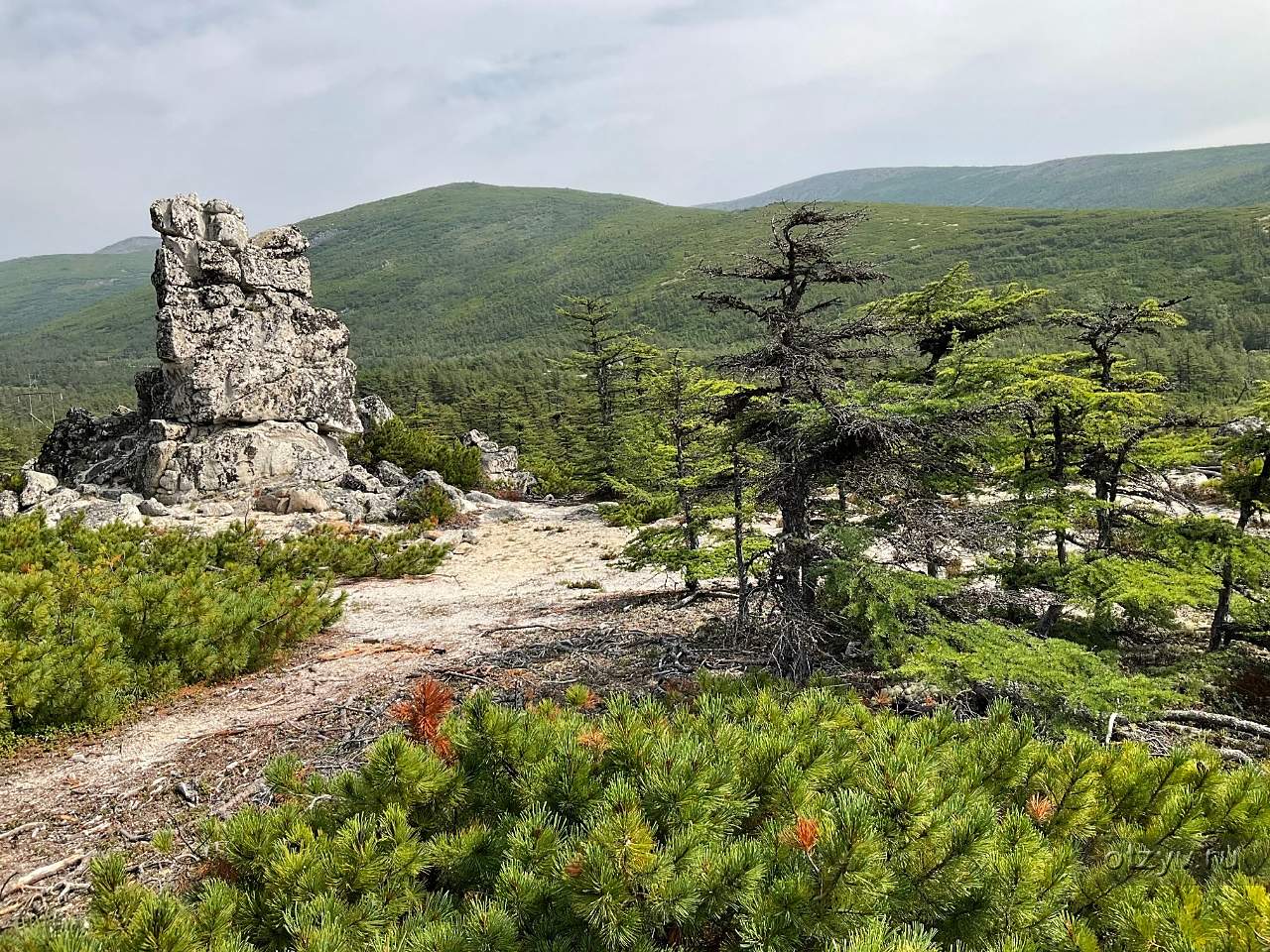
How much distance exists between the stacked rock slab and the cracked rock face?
35mm

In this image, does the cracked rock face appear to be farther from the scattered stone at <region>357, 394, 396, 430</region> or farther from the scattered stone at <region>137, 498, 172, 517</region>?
the scattered stone at <region>137, 498, 172, 517</region>

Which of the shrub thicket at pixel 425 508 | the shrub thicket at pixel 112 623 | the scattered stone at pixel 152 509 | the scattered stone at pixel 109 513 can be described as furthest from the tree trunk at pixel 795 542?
the scattered stone at pixel 152 509

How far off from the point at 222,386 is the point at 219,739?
66.1 ft

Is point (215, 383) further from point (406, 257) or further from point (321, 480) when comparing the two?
point (406, 257)

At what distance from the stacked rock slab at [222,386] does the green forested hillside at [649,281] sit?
51.9ft

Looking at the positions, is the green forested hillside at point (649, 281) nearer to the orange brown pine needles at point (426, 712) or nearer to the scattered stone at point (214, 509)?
the scattered stone at point (214, 509)

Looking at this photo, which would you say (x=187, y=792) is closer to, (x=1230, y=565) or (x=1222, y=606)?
(x=1230, y=565)

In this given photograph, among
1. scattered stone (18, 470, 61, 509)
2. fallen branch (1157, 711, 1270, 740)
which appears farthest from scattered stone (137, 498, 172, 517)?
fallen branch (1157, 711, 1270, 740)

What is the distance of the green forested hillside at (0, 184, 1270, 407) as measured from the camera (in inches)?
2564

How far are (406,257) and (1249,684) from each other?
207 meters

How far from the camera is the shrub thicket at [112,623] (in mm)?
4977

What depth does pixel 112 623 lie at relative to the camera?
5.75 metres

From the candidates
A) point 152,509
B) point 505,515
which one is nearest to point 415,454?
point 505,515

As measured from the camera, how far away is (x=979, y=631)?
16.9 feet
